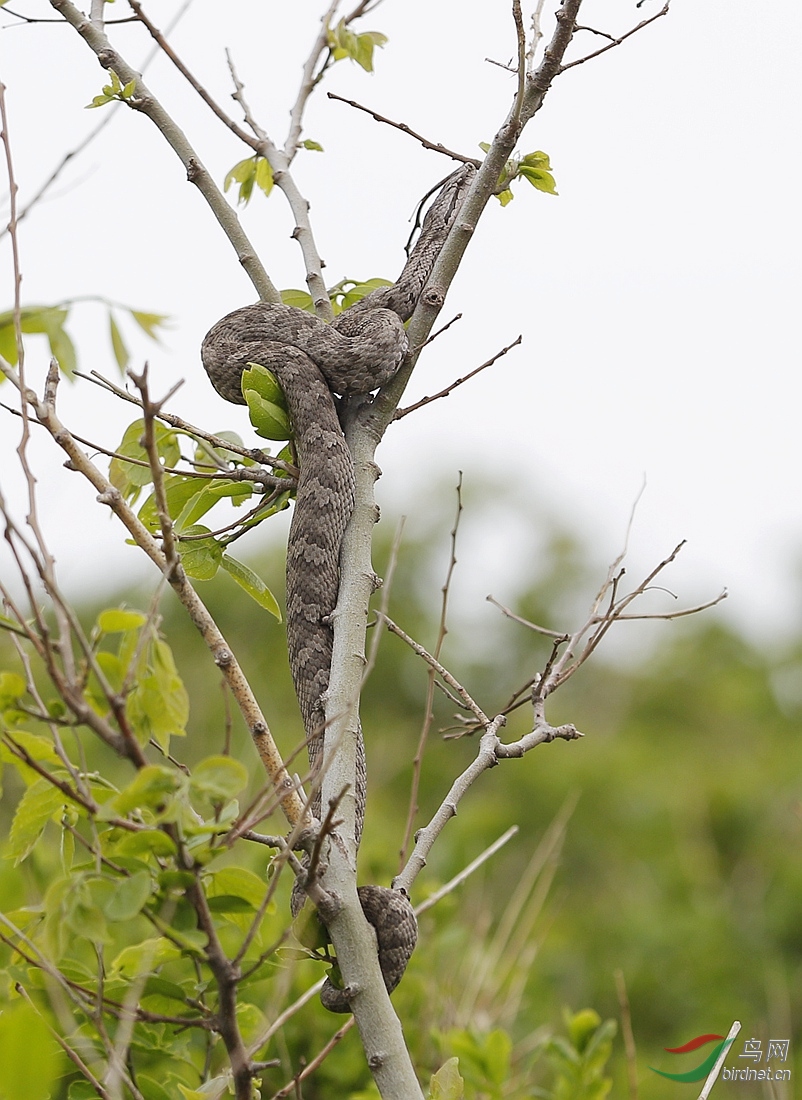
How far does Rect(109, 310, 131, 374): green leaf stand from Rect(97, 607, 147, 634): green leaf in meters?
1.34

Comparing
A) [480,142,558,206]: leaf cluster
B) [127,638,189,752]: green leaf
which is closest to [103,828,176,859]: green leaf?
[127,638,189,752]: green leaf

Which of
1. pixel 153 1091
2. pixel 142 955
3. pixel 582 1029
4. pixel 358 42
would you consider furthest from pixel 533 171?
pixel 582 1029

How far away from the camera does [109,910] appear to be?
1456 mm

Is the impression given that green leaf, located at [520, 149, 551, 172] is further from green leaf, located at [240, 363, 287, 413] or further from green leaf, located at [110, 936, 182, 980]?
green leaf, located at [110, 936, 182, 980]

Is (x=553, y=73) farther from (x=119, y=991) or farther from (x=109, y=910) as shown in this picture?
(x=119, y=991)

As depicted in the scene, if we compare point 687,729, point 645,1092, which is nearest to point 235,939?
point 645,1092

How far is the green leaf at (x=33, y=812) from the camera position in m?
1.76

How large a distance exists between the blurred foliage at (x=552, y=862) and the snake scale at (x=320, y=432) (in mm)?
250

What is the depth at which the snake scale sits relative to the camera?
7.06 feet

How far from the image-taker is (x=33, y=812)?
1.79m

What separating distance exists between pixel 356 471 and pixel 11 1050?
147 cm

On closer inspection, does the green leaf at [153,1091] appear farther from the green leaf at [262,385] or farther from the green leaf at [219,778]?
the green leaf at [262,385]

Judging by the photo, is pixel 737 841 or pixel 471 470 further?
pixel 471 470

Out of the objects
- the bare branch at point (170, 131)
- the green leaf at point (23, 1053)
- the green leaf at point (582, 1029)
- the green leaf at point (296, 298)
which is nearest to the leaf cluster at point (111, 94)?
the bare branch at point (170, 131)
